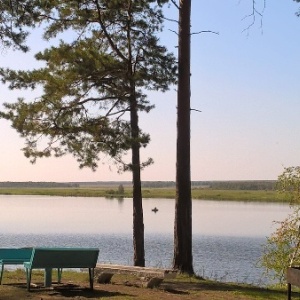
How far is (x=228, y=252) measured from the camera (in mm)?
23000

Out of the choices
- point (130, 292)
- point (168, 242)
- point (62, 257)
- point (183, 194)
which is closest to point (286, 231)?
point (183, 194)

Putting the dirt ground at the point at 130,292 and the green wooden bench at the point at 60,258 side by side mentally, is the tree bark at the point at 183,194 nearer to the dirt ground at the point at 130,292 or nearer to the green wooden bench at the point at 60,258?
the dirt ground at the point at 130,292

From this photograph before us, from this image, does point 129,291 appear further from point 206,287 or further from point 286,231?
point 286,231

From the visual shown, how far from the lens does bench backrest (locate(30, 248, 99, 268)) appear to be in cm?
798

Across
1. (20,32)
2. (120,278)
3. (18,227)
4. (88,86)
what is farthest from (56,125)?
(18,227)

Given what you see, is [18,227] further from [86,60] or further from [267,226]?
[86,60]

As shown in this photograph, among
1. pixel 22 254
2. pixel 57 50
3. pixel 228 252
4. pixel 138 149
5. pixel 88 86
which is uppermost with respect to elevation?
pixel 57 50

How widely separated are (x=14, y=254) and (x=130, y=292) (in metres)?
1.92

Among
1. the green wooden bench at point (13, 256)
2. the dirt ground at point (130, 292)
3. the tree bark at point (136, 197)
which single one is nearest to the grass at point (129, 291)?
the dirt ground at point (130, 292)

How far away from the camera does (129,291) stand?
8.53 metres

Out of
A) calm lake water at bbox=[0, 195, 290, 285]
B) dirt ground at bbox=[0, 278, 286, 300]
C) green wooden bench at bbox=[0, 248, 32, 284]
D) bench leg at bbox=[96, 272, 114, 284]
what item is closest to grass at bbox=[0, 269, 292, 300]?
dirt ground at bbox=[0, 278, 286, 300]

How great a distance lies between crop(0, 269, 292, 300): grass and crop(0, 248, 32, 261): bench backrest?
0.40 m

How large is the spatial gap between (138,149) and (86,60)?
88.1 inches

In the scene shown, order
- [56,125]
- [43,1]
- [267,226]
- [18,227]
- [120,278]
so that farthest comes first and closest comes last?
[267,226] → [18,227] → [56,125] → [43,1] → [120,278]
